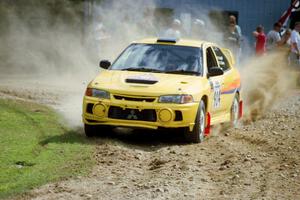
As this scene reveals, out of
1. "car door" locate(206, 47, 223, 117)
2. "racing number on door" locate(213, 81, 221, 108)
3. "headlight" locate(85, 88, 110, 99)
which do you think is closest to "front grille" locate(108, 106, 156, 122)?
"headlight" locate(85, 88, 110, 99)

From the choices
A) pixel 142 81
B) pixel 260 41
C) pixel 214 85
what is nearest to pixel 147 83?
pixel 142 81

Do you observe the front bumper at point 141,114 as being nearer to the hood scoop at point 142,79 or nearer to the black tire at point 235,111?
the hood scoop at point 142,79

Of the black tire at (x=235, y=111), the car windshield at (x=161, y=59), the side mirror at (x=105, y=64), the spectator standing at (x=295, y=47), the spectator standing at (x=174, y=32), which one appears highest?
the car windshield at (x=161, y=59)

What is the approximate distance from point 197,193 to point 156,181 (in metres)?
0.63

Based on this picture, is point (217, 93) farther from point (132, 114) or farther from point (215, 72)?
point (132, 114)

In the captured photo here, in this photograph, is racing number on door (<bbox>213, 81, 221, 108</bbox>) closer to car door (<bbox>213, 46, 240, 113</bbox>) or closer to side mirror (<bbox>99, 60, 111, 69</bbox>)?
car door (<bbox>213, 46, 240, 113</bbox>)

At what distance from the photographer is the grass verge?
28.9 ft

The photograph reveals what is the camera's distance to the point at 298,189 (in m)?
8.62

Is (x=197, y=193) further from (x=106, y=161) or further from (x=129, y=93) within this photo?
(x=129, y=93)

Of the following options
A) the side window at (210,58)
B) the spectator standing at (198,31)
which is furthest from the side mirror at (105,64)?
the spectator standing at (198,31)

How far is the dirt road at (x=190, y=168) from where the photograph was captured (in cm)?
832

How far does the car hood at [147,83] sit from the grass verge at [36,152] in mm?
902

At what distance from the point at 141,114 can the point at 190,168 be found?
2124mm

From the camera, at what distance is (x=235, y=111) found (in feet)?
48.6
